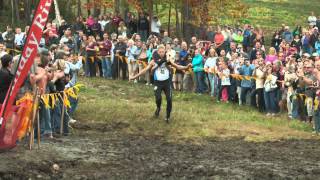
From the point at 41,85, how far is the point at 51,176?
2.68m

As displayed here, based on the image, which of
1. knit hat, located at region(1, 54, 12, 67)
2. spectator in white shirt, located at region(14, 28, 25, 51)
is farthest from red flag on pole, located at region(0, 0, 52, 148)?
spectator in white shirt, located at region(14, 28, 25, 51)

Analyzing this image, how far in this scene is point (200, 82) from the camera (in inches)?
970

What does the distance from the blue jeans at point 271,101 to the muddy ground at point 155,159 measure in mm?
4361

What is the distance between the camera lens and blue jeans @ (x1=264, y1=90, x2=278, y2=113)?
21109mm

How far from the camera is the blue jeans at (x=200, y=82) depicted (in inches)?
968

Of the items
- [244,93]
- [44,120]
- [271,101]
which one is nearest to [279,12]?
[244,93]

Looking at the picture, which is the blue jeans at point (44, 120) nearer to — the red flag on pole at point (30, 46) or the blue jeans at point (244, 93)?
the red flag on pole at point (30, 46)

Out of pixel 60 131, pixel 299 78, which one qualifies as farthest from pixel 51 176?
pixel 299 78

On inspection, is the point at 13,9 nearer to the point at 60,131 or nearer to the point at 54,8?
the point at 54,8

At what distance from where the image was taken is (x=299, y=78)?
19609 millimetres

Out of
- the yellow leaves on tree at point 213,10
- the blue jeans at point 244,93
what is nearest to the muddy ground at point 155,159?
the blue jeans at point 244,93

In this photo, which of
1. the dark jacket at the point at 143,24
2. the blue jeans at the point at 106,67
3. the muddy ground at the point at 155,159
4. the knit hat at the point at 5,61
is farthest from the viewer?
the dark jacket at the point at 143,24

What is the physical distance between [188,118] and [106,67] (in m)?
9.83

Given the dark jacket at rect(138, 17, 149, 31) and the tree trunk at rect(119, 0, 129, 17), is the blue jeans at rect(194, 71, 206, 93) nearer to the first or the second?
the dark jacket at rect(138, 17, 149, 31)
